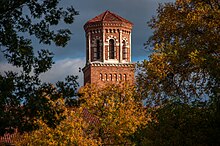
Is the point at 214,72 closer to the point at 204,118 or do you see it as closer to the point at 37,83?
the point at 204,118

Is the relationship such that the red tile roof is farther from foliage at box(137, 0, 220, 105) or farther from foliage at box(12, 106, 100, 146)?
foliage at box(137, 0, 220, 105)

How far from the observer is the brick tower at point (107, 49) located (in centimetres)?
8844

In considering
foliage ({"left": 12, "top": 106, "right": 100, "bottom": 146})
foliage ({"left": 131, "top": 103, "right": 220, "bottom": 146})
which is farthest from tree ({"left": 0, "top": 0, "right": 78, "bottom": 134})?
foliage ({"left": 12, "top": 106, "right": 100, "bottom": 146})

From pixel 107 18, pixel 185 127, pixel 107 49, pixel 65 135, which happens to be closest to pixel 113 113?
pixel 65 135

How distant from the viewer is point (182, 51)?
27.1 meters

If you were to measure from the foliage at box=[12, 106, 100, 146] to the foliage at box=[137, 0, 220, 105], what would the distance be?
1153cm

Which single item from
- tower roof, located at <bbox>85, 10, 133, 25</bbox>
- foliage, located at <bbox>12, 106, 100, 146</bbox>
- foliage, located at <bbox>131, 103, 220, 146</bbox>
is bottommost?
foliage, located at <bbox>131, 103, 220, 146</bbox>

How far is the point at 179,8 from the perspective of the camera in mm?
29250

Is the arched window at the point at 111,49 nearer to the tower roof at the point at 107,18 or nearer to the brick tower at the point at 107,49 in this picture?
the brick tower at the point at 107,49

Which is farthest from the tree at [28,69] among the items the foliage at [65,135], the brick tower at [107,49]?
the brick tower at [107,49]

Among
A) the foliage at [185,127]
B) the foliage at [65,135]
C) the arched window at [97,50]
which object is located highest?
the arched window at [97,50]

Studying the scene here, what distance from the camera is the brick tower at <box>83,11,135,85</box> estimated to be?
88.4 metres

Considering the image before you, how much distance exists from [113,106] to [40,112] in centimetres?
2143

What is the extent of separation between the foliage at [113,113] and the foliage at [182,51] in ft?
37.0
